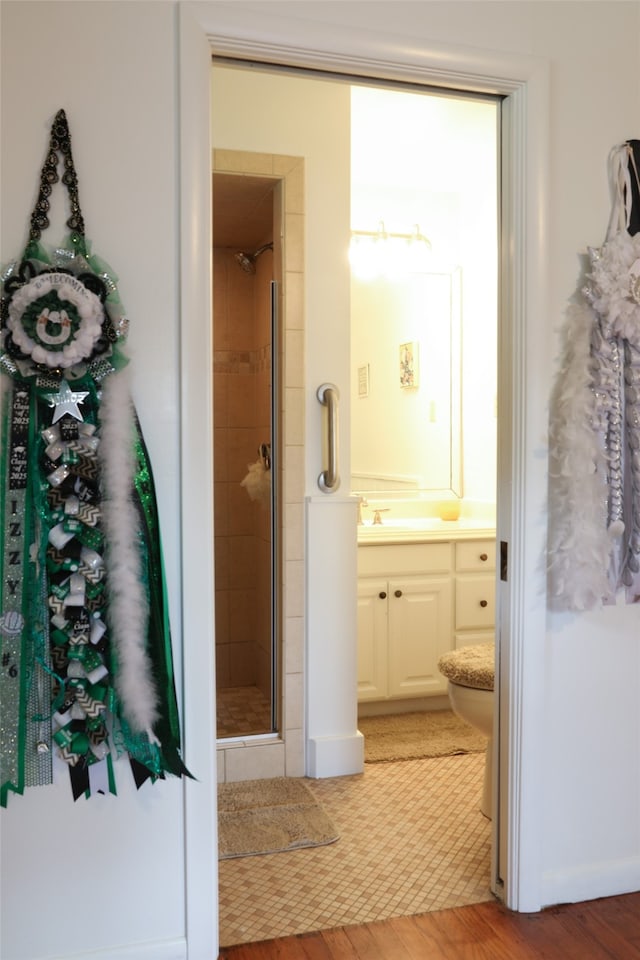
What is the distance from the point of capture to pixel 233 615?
327cm

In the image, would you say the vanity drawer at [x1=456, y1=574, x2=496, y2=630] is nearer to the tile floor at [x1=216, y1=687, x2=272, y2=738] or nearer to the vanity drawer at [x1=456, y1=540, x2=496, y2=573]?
the vanity drawer at [x1=456, y1=540, x2=496, y2=573]

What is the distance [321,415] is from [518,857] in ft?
5.04

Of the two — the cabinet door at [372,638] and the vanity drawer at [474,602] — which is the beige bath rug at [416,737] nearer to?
the cabinet door at [372,638]

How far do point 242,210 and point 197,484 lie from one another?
5.40ft

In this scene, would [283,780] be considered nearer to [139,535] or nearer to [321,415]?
[321,415]

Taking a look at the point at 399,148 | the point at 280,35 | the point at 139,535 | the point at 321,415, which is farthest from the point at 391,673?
the point at 280,35

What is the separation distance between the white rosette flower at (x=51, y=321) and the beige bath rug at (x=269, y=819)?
1543 millimetres

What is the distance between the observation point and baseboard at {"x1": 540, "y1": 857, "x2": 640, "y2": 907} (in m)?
2.07

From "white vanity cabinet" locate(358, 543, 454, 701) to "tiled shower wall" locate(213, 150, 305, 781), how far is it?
2.03 feet

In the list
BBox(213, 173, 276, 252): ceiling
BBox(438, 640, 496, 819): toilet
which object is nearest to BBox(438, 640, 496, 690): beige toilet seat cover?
BBox(438, 640, 496, 819): toilet

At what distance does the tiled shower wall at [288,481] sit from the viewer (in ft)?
9.31

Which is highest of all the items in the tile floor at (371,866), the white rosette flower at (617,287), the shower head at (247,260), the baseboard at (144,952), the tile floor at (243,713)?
the shower head at (247,260)

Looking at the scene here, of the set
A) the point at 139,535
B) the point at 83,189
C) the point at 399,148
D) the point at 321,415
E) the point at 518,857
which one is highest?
the point at 399,148

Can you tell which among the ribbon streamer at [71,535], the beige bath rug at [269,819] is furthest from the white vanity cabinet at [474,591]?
the ribbon streamer at [71,535]
